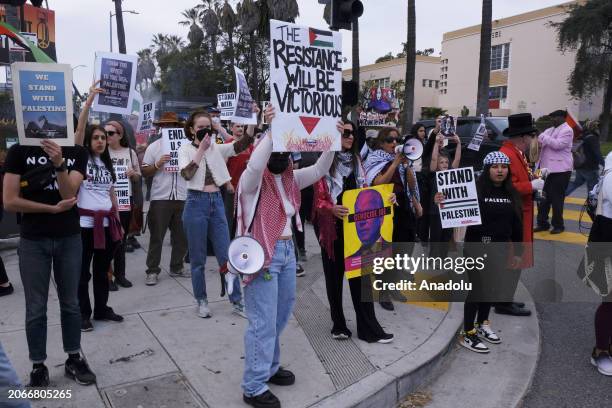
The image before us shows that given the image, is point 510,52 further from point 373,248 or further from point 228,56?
point 373,248

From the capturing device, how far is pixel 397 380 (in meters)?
3.65

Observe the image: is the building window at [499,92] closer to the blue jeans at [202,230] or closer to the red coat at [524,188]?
the red coat at [524,188]

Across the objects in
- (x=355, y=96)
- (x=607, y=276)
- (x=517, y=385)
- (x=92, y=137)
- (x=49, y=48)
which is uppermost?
(x=49, y=48)

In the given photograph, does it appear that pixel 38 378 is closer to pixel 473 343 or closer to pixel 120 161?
pixel 120 161

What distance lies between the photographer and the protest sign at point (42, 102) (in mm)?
2967

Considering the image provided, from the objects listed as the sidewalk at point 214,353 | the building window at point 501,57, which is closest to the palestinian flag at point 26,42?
the sidewalk at point 214,353

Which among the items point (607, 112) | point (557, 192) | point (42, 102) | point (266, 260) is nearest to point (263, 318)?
point (266, 260)

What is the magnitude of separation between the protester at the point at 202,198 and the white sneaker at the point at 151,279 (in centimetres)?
119

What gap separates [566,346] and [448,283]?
1.54 m

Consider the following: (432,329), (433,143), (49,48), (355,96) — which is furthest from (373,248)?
(49,48)

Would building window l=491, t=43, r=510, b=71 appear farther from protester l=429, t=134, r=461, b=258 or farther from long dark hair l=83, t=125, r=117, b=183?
long dark hair l=83, t=125, r=117, b=183

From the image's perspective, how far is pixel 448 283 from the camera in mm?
5898

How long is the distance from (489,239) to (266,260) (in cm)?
244

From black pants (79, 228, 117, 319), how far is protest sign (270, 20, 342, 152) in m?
2.28
